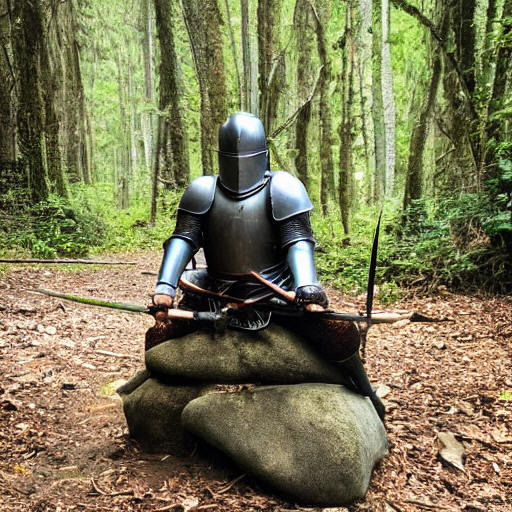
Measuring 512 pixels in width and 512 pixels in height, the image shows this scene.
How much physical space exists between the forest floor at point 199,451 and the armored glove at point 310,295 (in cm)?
95

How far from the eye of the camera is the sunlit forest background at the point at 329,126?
19.7 ft

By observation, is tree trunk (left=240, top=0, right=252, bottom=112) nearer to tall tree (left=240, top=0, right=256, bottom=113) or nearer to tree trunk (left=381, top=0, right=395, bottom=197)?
tall tree (left=240, top=0, right=256, bottom=113)

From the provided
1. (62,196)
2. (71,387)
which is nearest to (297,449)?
(71,387)

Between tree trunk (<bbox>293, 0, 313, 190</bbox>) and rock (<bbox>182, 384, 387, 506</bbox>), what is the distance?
8.94 meters

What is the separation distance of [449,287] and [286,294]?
410 cm

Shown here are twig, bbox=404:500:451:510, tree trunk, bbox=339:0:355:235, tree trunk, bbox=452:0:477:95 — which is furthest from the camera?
tree trunk, bbox=339:0:355:235

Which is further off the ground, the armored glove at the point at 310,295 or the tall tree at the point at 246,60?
the tall tree at the point at 246,60

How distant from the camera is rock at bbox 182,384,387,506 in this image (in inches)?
89.9

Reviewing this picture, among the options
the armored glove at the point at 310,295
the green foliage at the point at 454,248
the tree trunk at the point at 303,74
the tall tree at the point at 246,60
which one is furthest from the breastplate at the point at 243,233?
the tree trunk at the point at 303,74

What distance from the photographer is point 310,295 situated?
238 centimetres

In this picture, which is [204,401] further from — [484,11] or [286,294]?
[484,11]

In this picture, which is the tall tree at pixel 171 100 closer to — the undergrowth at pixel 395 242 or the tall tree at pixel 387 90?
the undergrowth at pixel 395 242

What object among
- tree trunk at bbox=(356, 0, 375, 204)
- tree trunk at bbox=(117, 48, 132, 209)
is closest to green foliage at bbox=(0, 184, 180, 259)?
tree trunk at bbox=(356, 0, 375, 204)

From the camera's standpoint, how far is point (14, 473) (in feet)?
8.08
